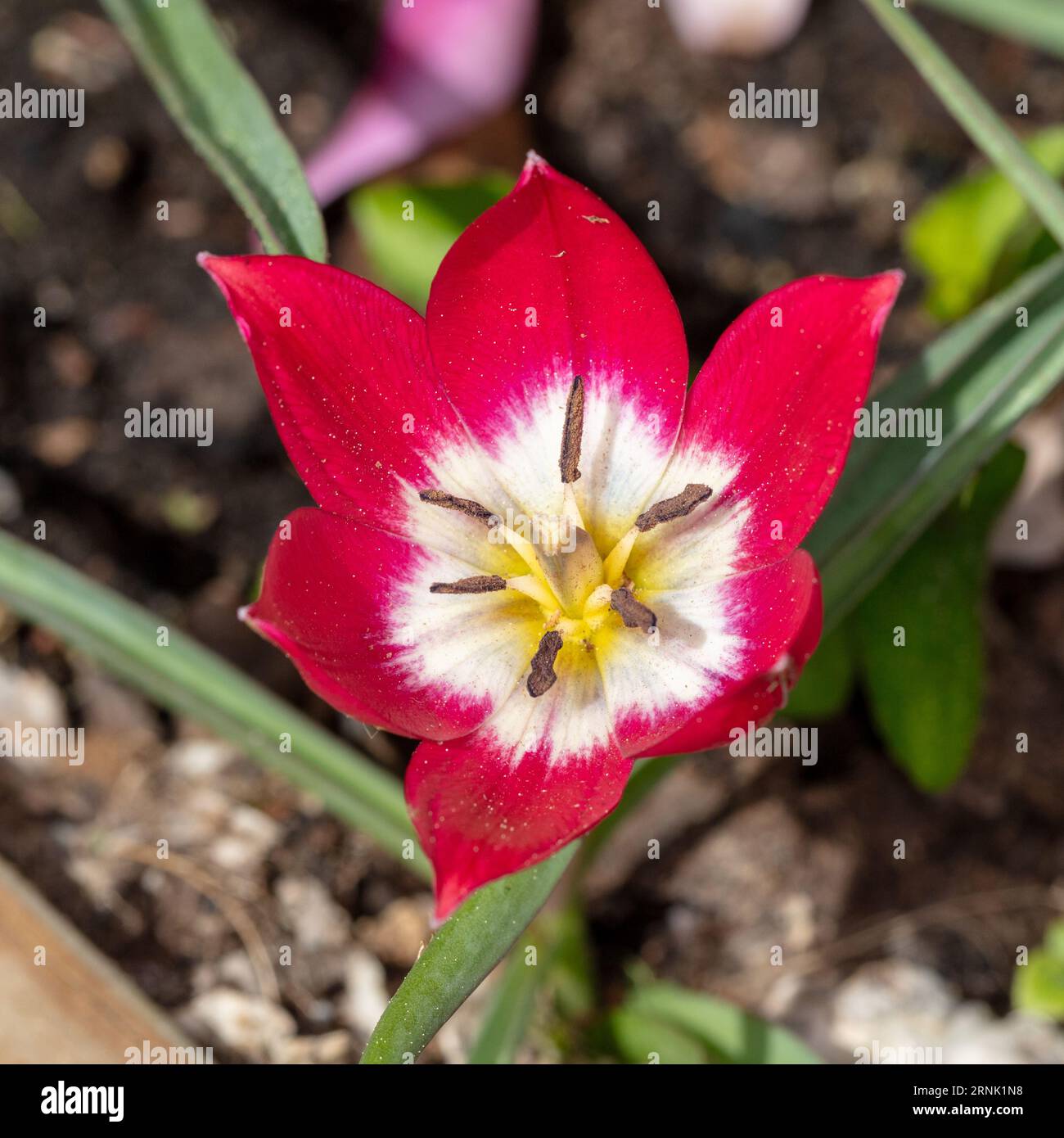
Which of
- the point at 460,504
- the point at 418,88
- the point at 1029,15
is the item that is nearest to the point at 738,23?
the point at 418,88

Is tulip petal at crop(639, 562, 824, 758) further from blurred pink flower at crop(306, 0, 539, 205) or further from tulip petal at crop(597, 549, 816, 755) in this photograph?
blurred pink flower at crop(306, 0, 539, 205)

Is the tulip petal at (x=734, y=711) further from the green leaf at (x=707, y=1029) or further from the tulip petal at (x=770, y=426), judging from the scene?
the green leaf at (x=707, y=1029)

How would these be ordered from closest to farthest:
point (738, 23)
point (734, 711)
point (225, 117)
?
point (734, 711) → point (225, 117) → point (738, 23)

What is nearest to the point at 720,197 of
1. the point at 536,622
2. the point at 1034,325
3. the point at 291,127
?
the point at 291,127

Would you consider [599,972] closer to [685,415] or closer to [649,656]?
[649,656]

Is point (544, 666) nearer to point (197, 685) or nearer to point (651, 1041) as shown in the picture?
point (197, 685)

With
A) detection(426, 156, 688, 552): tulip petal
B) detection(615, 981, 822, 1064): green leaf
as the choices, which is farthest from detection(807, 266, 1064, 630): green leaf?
detection(615, 981, 822, 1064): green leaf
